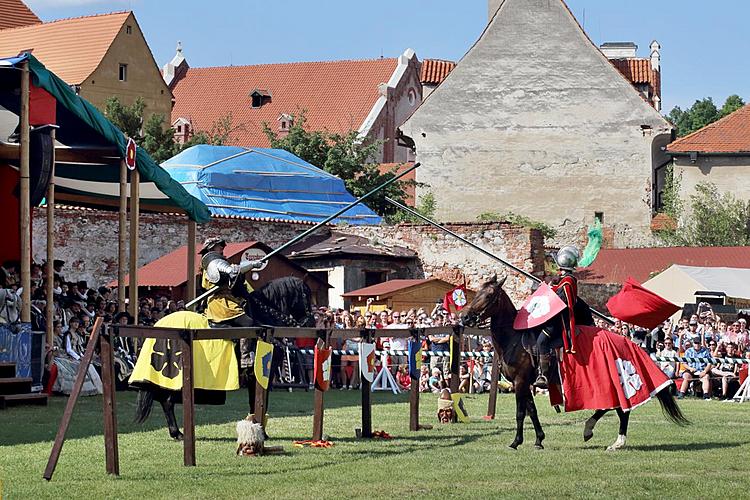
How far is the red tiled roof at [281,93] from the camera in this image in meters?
80.7

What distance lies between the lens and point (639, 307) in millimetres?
14031

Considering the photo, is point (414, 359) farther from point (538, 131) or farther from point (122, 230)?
point (538, 131)

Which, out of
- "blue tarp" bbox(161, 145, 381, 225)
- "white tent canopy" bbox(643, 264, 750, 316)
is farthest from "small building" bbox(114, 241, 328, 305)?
"blue tarp" bbox(161, 145, 381, 225)

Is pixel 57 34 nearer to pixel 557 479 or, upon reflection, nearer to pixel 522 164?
pixel 522 164

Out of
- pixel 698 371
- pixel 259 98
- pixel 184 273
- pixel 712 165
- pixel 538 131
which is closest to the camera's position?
pixel 698 371

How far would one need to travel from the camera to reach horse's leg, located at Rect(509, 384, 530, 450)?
13.1 meters

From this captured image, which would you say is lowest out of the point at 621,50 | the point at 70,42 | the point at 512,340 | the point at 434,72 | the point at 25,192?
the point at 512,340

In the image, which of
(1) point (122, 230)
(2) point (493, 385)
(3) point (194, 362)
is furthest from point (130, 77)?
(3) point (194, 362)

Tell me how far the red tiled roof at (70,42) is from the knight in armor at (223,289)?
5681 cm

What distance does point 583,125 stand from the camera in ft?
182

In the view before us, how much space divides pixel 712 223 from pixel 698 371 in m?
28.2

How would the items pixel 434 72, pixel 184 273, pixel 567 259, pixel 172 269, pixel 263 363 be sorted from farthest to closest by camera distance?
1. pixel 434 72
2. pixel 172 269
3. pixel 184 273
4. pixel 567 259
5. pixel 263 363

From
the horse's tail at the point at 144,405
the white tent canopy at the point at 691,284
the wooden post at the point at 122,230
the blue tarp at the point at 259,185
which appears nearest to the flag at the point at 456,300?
the wooden post at the point at 122,230

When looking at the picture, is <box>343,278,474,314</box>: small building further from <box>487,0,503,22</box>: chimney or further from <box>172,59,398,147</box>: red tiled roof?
<box>172,59,398,147</box>: red tiled roof
